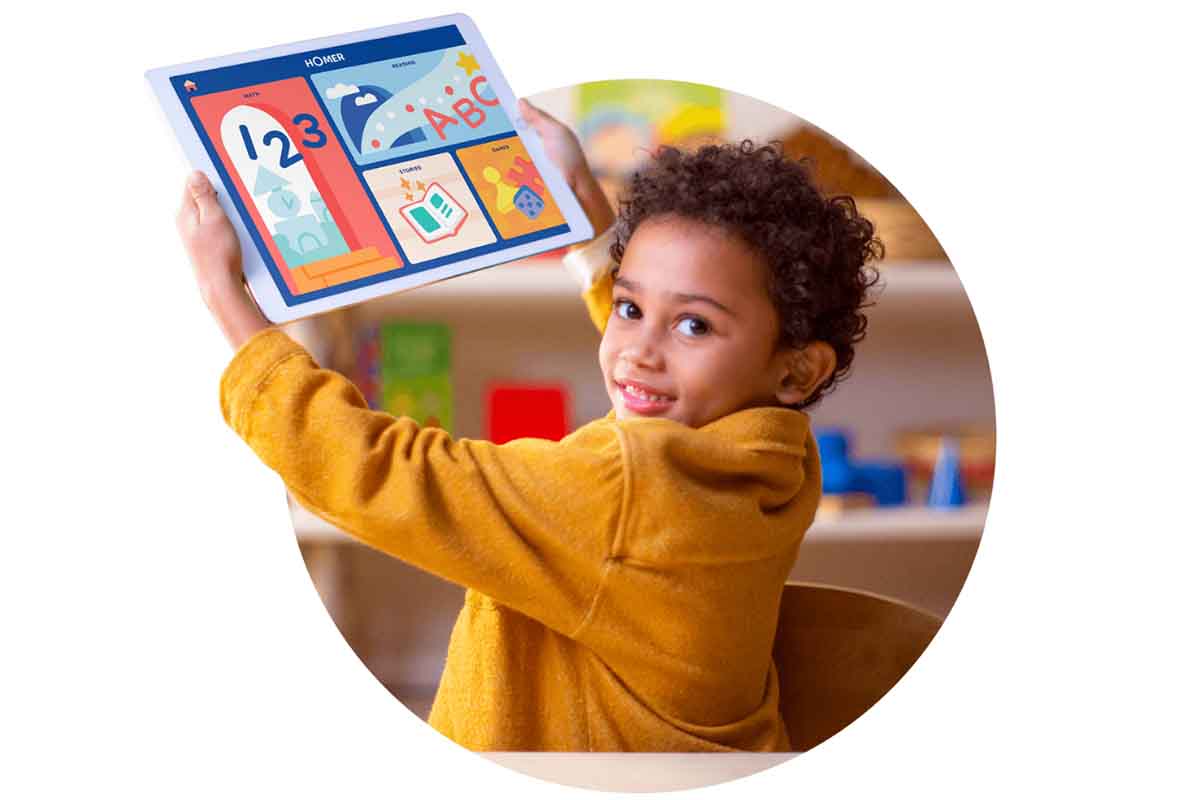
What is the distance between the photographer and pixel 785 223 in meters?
1.31

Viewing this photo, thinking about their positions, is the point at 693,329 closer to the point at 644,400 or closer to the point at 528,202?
the point at 644,400

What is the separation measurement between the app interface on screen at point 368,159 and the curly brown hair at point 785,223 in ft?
0.34

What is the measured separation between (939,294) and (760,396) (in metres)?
0.25

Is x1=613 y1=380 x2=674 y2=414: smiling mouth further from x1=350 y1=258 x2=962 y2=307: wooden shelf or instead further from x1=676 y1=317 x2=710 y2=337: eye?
x1=350 y1=258 x2=962 y2=307: wooden shelf

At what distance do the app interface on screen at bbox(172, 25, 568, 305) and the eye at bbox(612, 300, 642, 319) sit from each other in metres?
0.10

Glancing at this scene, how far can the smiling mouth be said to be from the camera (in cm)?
127

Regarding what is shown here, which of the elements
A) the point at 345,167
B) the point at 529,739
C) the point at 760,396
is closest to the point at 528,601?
the point at 529,739

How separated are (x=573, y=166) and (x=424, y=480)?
362 mm

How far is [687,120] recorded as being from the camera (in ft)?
4.71

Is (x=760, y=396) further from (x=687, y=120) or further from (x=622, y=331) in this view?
(x=687, y=120)

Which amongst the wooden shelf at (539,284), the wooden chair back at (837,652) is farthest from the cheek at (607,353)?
the wooden chair back at (837,652)

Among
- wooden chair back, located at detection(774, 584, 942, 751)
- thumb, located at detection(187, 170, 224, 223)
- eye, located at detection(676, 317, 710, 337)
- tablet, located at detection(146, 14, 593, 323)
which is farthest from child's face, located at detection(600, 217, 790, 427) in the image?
thumb, located at detection(187, 170, 224, 223)

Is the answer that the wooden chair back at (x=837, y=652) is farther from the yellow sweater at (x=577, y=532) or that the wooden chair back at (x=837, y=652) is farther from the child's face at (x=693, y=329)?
the child's face at (x=693, y=329)

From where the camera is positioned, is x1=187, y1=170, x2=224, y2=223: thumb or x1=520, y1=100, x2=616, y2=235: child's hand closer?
x1=187, y1=170, x2=224, y2=223: thumb
